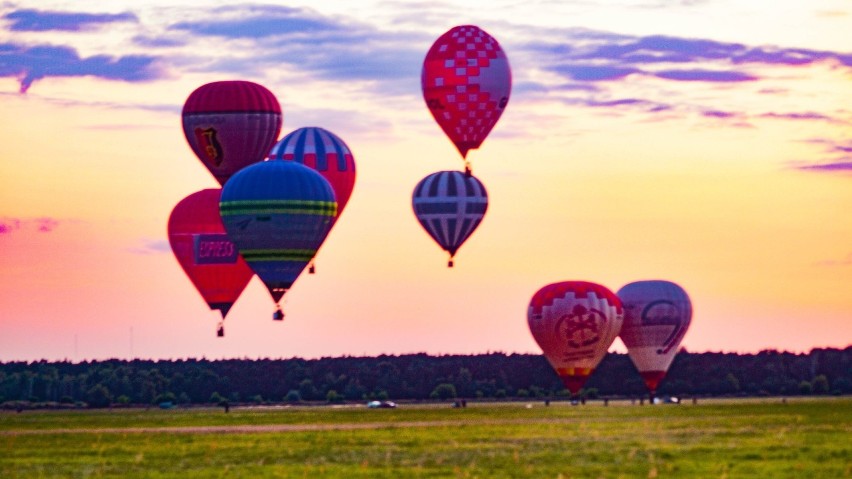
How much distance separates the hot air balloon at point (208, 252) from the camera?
99188 millimetres

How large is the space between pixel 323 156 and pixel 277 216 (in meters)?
10.7

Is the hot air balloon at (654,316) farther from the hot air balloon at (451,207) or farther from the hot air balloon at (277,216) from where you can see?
the hot air balloon at (277,216)

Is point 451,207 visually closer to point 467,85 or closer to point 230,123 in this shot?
point 467,85

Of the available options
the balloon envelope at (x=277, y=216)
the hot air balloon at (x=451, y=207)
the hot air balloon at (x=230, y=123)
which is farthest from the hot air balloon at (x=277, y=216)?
the hot air balloon at (x=451, y=207)

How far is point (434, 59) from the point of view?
3863 inches

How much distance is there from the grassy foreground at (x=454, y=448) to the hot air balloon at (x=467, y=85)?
13946 mm

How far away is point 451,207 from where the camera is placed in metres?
106

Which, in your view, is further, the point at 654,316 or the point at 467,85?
the point at 654,316

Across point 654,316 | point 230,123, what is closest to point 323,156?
point 230,123

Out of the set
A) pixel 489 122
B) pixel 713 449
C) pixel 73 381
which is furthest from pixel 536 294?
pixel 73 381

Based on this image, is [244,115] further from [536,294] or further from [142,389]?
[142,389]

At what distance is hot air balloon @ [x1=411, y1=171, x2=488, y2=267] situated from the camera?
106m

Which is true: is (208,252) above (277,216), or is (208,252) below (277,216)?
below

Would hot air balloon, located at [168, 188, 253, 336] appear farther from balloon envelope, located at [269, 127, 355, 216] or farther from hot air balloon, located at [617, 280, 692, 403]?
hot air balloon, located at [617, 280, 692, 403]
